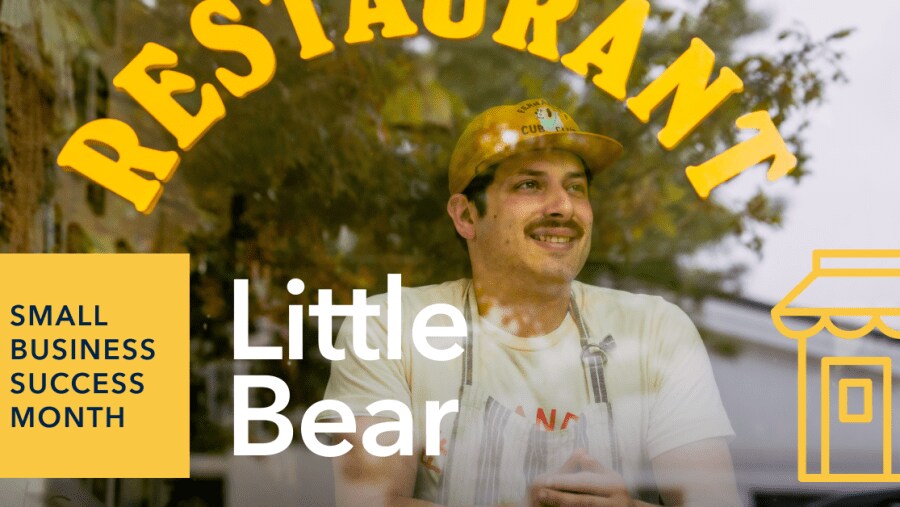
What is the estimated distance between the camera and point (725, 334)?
122 inches

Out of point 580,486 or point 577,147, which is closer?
point 580,486

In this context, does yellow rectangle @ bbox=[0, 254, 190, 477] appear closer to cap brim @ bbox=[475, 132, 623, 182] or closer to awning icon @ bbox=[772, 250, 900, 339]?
cap brim @ bbox=[475, 132, 623, 182]

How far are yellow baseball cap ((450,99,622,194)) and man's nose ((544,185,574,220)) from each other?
12 cm

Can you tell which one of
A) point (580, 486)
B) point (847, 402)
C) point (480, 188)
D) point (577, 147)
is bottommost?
point (580, 486)

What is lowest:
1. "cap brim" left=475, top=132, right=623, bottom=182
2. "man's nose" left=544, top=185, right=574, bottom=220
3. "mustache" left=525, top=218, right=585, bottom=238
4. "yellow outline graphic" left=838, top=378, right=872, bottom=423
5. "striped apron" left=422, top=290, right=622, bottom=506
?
"striped apron" left=422, top=290, right=622, bottom=506

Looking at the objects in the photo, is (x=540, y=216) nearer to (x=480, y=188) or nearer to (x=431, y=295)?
(x=480, y=188)

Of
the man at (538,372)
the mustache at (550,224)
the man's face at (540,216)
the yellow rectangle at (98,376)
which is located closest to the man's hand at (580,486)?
the man at (538,372)

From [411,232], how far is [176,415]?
872 millimetres

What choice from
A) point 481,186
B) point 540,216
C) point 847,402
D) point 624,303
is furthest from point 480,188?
point 847,402

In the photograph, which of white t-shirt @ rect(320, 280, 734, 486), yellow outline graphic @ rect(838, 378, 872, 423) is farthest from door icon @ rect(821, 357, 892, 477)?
white t-shirt @ rect(320, 280, 734, 486)

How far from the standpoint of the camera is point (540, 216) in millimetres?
3102

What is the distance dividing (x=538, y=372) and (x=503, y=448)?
24 centimetres

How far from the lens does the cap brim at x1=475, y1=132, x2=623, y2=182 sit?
10.3 ft

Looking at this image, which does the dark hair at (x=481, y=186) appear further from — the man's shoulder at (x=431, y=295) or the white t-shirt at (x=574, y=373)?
the white t-shirt at (x=574, y=373)
